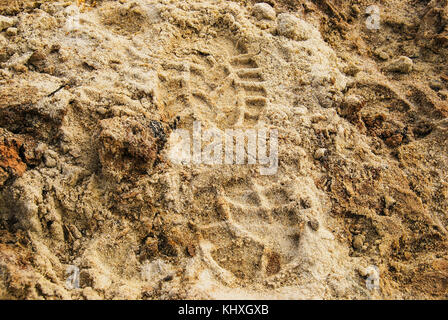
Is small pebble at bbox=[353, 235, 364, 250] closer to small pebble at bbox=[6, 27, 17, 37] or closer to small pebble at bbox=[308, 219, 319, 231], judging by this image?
small pebble at bbox=[308, 219, 319, 231]

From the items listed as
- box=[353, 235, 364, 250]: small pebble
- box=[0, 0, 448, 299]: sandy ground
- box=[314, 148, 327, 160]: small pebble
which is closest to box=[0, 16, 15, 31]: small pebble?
box=[0, 0, 448, 299]: sandy ground

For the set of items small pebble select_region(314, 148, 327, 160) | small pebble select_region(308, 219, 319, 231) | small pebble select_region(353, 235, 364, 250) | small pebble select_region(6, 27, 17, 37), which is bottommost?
small pebble select_region(353, 235, 364, 250)

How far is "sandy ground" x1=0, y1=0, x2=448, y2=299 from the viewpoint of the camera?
1.81m

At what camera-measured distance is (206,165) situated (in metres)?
2.08

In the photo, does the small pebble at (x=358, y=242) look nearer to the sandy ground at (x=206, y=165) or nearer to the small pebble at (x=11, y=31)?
the sandy ground at (x=206, y=165)

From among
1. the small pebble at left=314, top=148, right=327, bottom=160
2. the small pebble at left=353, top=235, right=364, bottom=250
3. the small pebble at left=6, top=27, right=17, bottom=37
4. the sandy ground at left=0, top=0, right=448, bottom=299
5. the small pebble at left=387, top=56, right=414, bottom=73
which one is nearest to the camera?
the sandy ground at left=0, top=0, right=448, bottom=299

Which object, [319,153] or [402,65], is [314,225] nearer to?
[319,153]

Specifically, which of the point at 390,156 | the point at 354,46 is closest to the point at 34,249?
the point at 390,156

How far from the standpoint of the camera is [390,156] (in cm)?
228

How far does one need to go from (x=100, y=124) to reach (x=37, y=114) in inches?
13.1

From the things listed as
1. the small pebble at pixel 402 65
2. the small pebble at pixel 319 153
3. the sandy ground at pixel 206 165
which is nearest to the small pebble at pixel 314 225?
the sandy ground at pixel 206 165

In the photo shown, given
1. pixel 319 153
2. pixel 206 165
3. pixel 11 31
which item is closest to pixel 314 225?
pixel 319 153

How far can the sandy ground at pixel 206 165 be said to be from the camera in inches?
71.3

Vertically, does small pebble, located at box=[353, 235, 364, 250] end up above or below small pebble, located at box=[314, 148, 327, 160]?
below
